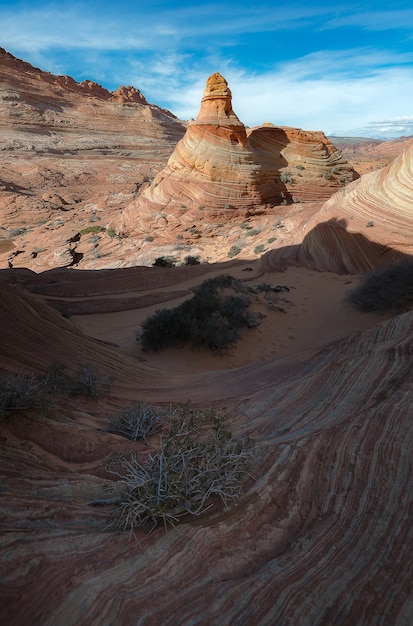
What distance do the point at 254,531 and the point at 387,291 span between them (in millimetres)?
7328

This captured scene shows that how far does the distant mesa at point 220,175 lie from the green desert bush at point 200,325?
11.5m

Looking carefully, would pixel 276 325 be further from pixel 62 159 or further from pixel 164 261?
pixel 62 159

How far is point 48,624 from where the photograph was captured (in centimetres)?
139

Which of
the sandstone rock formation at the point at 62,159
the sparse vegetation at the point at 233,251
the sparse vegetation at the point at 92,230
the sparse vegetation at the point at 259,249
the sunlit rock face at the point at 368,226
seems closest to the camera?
the sunlit rock face at the point at 368,226

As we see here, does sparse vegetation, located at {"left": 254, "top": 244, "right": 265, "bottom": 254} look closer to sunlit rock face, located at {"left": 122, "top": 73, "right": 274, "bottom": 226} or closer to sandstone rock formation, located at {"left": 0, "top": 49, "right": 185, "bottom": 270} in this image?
sunlit rock face, located at {"left": 122, "top": 73, "right": 274, "bottom": 226}

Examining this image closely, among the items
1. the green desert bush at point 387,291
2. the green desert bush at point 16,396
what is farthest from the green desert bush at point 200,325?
the green desert bush at point 16,396

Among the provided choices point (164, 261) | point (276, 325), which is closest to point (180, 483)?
point (276, 325)

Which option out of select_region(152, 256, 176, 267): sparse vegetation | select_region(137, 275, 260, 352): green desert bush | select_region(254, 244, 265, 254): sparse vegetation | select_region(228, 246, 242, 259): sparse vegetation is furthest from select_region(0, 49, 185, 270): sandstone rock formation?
select_region(137, 275, 260, 352): green desert bush

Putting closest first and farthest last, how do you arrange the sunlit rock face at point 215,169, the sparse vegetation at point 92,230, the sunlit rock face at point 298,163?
1. the sunlit rock face at point 215,169
2. the sunlit rock face at point 298,163
3. the sparse vegetation at point 92,230

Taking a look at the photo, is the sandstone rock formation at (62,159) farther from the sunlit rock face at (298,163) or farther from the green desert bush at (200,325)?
the green desert bush at (200,325)

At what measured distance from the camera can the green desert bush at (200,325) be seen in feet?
23.7

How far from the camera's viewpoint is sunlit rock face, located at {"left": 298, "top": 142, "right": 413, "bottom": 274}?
A: 1030 centimetres

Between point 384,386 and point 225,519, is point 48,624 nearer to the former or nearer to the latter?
point 225,519

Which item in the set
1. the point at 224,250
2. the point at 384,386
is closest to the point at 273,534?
the point at 384,386
